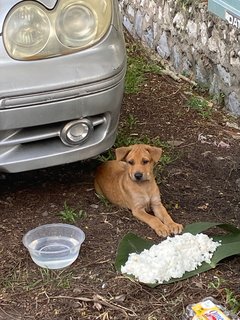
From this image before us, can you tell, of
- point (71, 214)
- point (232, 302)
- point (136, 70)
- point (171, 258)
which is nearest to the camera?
point (232, 302)

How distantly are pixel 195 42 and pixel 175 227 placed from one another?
2.52m

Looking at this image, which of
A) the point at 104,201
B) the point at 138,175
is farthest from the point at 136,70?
the point at 138,175

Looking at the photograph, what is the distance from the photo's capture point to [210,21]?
5859mm

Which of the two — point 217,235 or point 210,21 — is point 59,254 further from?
point 210,21

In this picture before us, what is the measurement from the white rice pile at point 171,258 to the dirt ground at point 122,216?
0.17 feet

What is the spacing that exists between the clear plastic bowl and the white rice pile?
0.29 metres

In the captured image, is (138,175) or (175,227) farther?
(138,175)

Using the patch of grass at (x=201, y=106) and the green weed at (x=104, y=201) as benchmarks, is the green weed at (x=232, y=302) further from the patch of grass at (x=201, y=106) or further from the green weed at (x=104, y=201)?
the patch of grass at (x=201, y=106)

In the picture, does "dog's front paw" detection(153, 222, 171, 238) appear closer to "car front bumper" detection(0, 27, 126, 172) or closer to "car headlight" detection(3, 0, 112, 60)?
"car front bumper" detection(0, 27, 126, 172)

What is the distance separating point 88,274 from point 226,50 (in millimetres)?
2629

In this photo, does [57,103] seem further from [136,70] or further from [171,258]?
[136,70]

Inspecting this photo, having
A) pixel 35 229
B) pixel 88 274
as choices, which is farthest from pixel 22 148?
pixel 88 274

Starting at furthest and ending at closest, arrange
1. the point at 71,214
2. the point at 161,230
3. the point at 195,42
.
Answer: the point at 195,42
the point at 71,214
the point at 161,230

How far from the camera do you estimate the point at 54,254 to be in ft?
12.1
